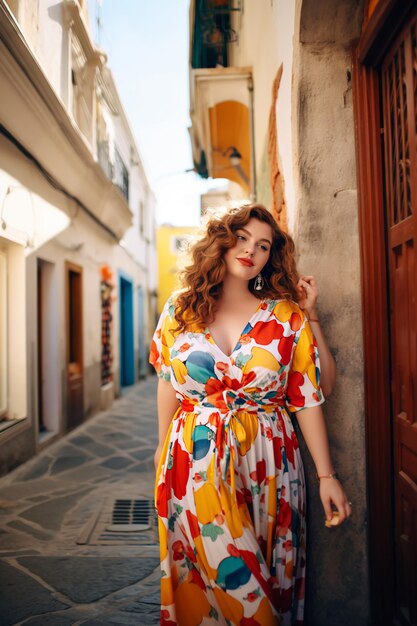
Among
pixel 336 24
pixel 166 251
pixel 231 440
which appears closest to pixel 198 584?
pixel 231 440

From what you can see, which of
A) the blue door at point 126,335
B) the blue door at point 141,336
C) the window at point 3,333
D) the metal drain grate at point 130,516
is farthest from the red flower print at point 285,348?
the blue door at point 141,336

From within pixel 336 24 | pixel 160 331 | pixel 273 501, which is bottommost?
pixel 273 501

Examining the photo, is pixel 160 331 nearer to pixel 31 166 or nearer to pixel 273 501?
pixel 273 501

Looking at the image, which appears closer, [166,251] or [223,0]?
[223,0]

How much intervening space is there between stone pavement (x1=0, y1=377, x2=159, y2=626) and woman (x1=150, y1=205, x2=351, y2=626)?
89cm

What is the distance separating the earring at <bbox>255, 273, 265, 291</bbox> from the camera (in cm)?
229

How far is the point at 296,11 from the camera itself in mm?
2525

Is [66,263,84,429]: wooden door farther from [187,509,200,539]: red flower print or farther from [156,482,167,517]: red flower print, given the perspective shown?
[187,509,200,539]: red flower print

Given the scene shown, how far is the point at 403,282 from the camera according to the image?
2.13 metres

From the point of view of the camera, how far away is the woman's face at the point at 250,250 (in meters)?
2.13

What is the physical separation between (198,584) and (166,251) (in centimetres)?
2573

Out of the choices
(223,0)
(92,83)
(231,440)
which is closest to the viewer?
(231,440)

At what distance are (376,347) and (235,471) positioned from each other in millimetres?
825

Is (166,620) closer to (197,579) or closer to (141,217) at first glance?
(197,579)
